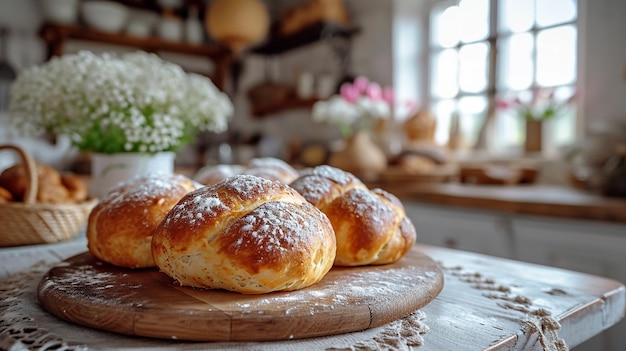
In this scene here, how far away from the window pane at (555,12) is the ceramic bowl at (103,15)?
326 cm

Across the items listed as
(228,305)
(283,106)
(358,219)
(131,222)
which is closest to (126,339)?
(228,305)

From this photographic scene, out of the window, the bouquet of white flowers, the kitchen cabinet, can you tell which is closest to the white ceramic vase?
the kitchen cabinet

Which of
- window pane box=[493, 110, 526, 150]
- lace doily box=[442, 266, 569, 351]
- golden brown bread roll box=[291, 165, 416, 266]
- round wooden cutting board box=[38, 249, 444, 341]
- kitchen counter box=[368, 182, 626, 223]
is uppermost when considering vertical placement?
window pane box=[493, 110, 526, 150]

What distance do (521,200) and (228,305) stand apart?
1501mm

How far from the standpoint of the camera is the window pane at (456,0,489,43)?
331cm

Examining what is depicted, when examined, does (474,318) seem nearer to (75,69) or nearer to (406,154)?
(75,69)

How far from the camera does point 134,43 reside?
448cm

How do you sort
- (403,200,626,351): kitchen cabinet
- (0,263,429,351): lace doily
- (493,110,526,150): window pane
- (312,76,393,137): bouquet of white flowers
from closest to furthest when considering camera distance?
(0,263,429,351): lace doily < (403,200,626,351): kitchen cabinet < (312,76,393,137): bouquet of white flowers < (493,110,526,150): window pane

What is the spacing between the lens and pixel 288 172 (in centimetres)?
109

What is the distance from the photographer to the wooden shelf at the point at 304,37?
4051mm

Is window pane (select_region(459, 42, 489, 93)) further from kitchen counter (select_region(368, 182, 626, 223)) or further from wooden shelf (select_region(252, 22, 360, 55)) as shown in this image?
kitchen counter (select_region(368, 182, 626, 223))

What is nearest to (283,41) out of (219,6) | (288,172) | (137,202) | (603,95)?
(219,6)

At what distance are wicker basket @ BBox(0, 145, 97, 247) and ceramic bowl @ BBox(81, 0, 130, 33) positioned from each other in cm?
348

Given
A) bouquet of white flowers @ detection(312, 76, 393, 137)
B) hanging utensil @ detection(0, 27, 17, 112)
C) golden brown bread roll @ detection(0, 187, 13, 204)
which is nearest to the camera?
golden brown bread roll @ detection(0, 187, 13, 204)
